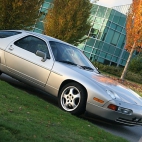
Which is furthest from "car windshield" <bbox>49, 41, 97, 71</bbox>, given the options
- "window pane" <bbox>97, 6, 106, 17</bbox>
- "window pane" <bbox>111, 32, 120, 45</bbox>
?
"window pane" <bbox>111, 32, 120, 45</bbox>

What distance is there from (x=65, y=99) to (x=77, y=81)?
18.1 inches

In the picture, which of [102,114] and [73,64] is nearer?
[102,114]

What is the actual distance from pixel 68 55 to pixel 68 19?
52.7 ft

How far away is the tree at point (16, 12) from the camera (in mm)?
19047

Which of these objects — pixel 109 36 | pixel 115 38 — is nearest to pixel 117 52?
pixel 115 38

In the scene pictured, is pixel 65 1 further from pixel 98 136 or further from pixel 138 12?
pixel 98 136

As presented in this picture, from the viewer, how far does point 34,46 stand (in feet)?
25.9

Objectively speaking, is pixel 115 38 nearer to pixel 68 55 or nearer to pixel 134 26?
pixel 134 26

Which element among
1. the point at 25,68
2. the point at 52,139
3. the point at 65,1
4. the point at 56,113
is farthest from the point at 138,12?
the point at 52,139

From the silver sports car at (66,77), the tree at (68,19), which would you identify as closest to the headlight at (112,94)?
the silver sports car at (66,77)

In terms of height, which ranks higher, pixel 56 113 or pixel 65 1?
pixel 65 1

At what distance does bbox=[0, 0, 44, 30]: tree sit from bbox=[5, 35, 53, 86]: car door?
11209 mm

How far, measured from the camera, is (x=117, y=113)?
6.25 metres

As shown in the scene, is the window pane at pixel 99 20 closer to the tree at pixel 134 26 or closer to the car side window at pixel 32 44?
the tree at pixel 134 26
